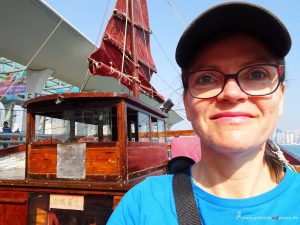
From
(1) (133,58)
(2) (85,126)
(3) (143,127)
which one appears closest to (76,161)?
(2) (85,126)

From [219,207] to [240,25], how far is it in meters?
0.69

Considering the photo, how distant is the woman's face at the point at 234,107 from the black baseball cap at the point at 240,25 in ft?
0.11

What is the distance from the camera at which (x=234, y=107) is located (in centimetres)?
110

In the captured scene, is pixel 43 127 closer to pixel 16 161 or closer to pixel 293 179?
pixel 16 161

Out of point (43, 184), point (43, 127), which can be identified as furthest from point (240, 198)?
point (43, 127)

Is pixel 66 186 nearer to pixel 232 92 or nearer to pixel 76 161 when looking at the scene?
pixel 76 161

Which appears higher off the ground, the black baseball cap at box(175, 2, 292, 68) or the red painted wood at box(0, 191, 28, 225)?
the black baseball cap at box(175, 2, 292, 68)

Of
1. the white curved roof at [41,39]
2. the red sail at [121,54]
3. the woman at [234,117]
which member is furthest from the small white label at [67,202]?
the white curved roof at [41,39]

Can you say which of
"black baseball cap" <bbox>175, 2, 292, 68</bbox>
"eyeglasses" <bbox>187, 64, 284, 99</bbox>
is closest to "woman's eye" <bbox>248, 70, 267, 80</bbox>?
"eyeglasses" <bbox>187, 64, 284, 99</bbox>

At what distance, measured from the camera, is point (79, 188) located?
3697 mm

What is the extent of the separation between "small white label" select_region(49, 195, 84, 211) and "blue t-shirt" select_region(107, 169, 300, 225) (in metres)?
2.71

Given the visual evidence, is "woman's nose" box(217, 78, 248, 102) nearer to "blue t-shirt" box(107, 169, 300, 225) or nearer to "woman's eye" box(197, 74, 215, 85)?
"woman's eye" box(197, 74, 215, 85)

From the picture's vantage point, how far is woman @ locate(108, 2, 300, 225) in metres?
1.07

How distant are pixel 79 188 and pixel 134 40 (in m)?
6.91
